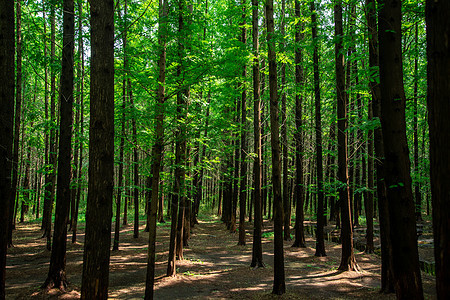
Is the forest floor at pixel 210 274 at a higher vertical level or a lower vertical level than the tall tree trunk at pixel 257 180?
lower

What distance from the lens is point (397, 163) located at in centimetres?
420

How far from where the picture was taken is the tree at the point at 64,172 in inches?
325

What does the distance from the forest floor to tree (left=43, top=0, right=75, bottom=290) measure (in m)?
0.52

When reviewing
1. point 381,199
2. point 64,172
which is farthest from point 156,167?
point 381,199

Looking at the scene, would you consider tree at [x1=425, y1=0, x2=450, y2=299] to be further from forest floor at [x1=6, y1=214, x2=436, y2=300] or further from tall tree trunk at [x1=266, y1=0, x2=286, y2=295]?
forest floor at [x1=6, y1=214, x2=436, y2=300]

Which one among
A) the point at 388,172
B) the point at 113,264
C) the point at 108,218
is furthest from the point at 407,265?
the point at 113,264

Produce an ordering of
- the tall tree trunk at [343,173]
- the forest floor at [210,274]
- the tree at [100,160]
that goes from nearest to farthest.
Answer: the tree at [100,160], the forest floor at [210,274], the tall tree trunk at [343,173]

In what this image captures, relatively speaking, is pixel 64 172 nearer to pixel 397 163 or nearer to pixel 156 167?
pixel 156 167

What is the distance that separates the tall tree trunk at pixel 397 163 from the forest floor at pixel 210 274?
469cm

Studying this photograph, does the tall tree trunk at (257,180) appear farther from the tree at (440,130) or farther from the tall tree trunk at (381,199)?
the tree at (440,130)

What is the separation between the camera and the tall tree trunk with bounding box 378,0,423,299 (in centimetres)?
395

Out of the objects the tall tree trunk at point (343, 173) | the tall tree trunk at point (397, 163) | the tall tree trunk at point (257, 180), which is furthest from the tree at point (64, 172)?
the tall tree trunk at point (343, 173)

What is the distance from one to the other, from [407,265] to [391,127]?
204 centimetres

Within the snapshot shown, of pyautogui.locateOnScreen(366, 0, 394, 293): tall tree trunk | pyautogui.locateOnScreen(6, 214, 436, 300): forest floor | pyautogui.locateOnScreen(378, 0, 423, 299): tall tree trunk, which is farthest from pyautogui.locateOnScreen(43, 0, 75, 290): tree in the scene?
pyautogui.locateOnScreen(366, 0, 394, 293): tall tree trunk
